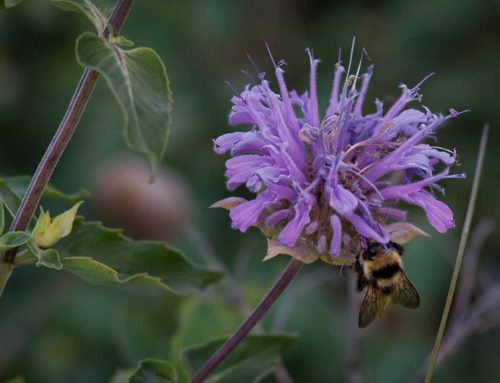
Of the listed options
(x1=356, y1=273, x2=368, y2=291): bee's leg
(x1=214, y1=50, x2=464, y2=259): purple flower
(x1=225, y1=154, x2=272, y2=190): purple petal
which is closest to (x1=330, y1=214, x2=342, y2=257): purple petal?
(x1=214, y1=50, x2=464, y2=259): purple flower

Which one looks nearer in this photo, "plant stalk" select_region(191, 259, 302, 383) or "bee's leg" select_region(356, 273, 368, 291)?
"plant stalk" select_region(191, 259, 302, 383)

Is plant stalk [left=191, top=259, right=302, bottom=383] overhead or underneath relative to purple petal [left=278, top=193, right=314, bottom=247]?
underneath

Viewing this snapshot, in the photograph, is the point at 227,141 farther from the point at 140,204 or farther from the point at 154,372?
the point at 140,204

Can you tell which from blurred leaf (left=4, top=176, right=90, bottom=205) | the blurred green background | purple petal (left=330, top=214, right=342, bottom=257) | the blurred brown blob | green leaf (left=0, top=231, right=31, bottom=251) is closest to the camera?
green leaf (left=0, top=231, right=31, bottom=251)

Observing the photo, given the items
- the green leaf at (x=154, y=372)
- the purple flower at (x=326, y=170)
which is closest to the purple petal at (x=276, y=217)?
the purple flower at (x=326, y=170)

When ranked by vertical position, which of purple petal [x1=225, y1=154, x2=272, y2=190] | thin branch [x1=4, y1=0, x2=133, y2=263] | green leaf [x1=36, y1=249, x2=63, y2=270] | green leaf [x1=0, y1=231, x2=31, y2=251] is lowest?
purple petal [x1=225, y1=154, x2=272, y2=190]

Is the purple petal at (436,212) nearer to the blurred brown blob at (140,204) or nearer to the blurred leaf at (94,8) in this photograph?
the blurred leaf at (94,8)

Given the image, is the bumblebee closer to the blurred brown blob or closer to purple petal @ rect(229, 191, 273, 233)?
purple petal @ rect(229, 191, 273, 233)
